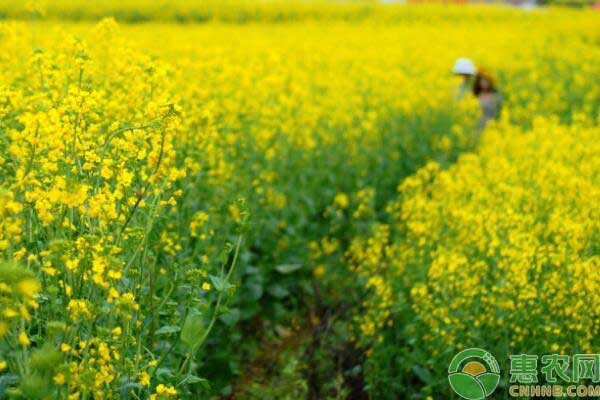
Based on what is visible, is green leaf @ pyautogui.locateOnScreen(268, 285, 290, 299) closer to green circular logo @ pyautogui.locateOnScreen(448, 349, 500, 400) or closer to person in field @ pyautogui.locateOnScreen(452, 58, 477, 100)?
green circular logo @ pyautogui.locateOnScreen(448, 349, 500, 400)

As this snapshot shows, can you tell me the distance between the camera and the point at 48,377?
243cm

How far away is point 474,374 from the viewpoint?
399cm

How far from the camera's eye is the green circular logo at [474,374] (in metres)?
3.97

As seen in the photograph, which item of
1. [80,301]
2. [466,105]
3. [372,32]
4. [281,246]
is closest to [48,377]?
[80,301]

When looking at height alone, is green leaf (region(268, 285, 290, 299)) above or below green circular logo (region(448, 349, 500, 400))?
below

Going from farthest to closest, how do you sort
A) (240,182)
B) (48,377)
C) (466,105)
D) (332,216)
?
(466,105)
(332,216)
(240,182)
(48,377)

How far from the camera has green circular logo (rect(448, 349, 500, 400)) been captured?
3967 mm

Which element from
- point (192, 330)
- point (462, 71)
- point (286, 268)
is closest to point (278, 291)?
point (286, 268)

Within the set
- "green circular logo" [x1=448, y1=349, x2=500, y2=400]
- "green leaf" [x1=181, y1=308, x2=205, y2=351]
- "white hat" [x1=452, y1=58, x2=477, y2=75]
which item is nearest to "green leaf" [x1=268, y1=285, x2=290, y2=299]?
"green circular logo" [x1=448, y1=349, x2=500, y2=400]

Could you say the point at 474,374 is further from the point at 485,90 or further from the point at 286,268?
the point at 485,90

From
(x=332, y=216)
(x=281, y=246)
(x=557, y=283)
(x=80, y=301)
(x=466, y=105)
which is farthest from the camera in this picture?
(x=466, y=105)

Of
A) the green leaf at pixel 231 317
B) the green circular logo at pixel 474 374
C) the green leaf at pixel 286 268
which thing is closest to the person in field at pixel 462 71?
the green leaf at pixel 286 268

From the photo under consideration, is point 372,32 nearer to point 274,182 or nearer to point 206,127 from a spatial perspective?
point 274,182

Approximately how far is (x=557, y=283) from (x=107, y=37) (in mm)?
2728
